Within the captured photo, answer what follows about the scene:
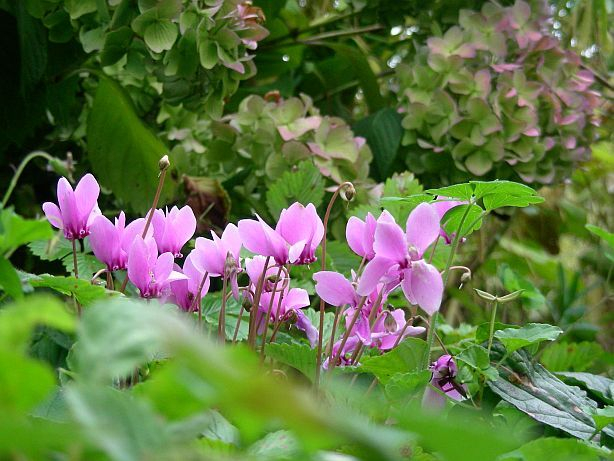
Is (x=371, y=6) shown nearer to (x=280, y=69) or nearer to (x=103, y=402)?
(x=280, y=69)

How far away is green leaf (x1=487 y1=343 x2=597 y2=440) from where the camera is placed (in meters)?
0.54

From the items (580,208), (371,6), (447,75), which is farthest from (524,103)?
(580,208)

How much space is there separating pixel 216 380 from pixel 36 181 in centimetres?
116

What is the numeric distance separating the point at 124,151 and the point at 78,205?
1.97ft

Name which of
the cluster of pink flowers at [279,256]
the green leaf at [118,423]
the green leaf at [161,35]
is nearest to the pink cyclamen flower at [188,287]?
the cluster of pink flowers at [279,256]

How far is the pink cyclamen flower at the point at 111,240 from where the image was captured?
55 centimetres

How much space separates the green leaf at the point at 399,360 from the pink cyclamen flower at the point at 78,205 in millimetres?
205

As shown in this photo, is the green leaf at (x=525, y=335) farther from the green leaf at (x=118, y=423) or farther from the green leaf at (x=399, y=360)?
the green leaf at (x=118, y=423)

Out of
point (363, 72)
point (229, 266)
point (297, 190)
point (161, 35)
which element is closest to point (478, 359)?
point (229, 266)

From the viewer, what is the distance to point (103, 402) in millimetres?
225

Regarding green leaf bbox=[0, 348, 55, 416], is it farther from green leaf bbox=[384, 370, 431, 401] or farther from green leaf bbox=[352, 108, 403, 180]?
green leaf bbox=[352, 108, 403, 180]

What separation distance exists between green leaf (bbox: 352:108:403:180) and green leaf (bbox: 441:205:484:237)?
0.71 meters

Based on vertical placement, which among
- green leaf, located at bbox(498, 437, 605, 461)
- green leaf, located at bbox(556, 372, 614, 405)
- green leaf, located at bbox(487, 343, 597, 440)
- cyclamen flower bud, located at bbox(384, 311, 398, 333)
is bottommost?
green leaf, located at bbox(556, 372, 614, 405)

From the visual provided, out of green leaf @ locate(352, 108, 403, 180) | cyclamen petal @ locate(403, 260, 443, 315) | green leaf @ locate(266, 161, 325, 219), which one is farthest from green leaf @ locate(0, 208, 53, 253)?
green leaf @ locate(352, 108, 403, 180)
